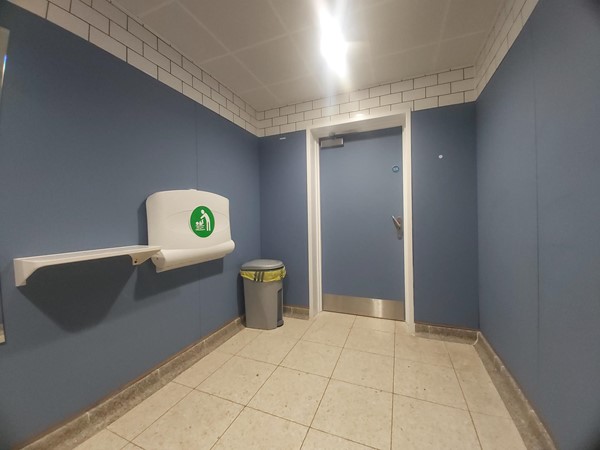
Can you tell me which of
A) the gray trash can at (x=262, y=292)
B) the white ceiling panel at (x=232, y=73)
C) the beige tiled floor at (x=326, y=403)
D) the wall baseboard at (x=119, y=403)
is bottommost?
the beige tiled floor at (x=326, y=403)

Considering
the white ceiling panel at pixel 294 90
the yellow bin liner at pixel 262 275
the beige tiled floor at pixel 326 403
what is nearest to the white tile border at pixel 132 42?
the white ceiling panel at pixel 294 90

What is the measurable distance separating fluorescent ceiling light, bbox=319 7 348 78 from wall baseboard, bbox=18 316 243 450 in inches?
101

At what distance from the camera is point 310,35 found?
1.48 metres

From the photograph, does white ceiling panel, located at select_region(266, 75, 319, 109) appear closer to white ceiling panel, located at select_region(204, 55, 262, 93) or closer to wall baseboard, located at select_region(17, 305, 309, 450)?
white ceiling panel, located at select_region(204, 55, 262, 93)

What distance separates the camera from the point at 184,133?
5.43 feet

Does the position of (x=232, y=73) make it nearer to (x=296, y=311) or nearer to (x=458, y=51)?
(x=458, y=51)

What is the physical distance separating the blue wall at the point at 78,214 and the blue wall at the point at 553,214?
2.14 m

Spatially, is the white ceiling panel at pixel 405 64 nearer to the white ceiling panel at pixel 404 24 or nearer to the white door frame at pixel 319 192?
the white ceiling panel at pixel 404 24

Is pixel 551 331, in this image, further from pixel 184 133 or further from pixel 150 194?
pixel 184 133

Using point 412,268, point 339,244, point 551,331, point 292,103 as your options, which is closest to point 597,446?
point 551,331

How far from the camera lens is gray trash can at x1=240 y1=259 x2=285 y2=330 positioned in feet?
6.83

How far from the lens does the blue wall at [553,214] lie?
73 cm

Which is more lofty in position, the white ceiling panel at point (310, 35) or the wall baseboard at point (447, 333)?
the white ceiling panel at point (310, 35)

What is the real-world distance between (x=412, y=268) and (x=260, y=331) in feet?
5.38
